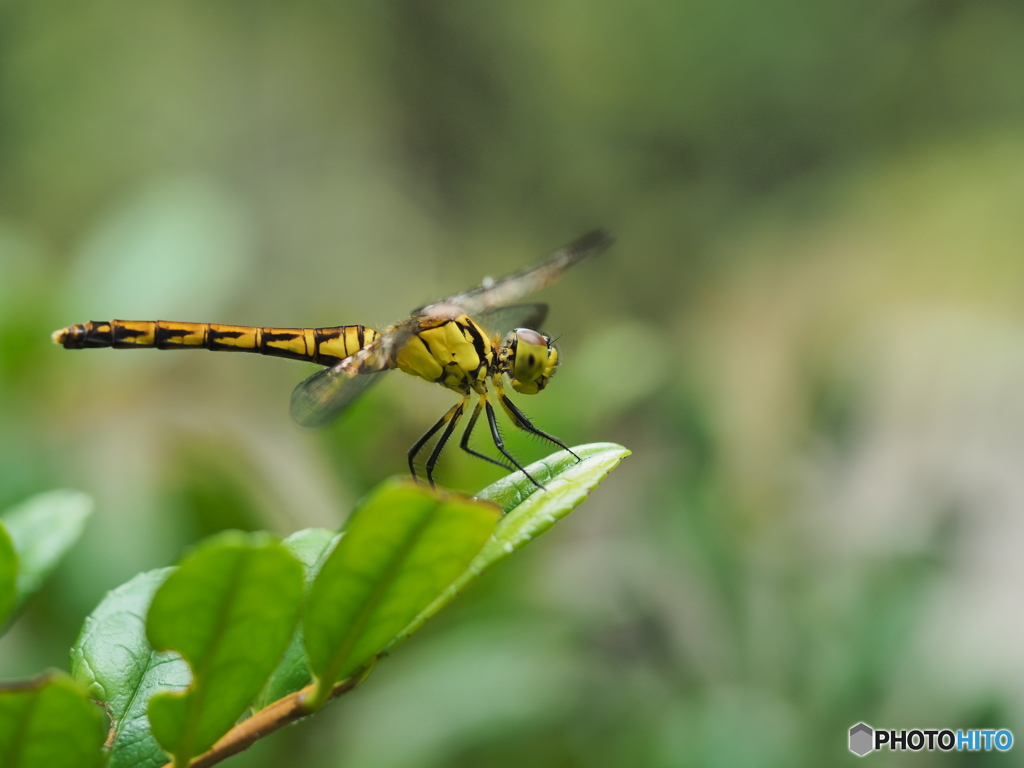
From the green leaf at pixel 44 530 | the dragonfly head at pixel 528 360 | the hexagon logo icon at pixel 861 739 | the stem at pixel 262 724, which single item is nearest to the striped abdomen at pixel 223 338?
the dragonfly head at pixel 528 360

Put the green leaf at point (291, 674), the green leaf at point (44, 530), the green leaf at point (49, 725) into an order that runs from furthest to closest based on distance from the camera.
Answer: the green leaf at point (44, 530)
the green leaf at point (291, 674)
the green leaf at point (49, 725)

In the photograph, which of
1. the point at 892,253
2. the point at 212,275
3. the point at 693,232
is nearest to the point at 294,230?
the point at 693,232

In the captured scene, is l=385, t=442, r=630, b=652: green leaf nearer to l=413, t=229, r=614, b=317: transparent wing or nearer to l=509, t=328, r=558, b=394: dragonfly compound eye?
l=509, t=328, r=558, b=394: dragonfly compound eye

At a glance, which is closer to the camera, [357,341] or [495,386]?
[495,386]

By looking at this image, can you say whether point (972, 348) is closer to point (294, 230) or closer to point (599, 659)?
point (599, 659)

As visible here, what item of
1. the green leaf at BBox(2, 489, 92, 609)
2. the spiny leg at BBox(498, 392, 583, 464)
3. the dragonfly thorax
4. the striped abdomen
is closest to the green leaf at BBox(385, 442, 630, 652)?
the green leaf at BBox(2, 489, 92, 609)

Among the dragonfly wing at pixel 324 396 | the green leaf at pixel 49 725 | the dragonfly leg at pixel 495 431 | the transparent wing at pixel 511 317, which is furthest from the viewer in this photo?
the transparent wing at pixel 511 317

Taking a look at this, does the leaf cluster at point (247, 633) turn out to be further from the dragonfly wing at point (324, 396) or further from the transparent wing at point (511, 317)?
the transparent wing at point (511, 317)
